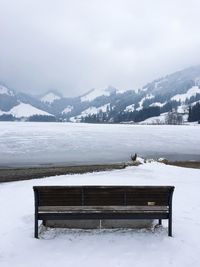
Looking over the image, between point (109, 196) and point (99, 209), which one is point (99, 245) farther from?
point (109, 196)

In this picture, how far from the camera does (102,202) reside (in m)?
10.7

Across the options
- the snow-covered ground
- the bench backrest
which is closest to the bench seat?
the bench backrest

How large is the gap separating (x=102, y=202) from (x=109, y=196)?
0.26 metres

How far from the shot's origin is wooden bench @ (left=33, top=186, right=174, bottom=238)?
1040 cm

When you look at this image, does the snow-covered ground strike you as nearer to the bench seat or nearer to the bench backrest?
the bench seat

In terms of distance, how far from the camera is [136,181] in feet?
74.7

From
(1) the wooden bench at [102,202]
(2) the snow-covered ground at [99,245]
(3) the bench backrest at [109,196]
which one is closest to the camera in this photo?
(2) the snow-covered ground at [99,245]

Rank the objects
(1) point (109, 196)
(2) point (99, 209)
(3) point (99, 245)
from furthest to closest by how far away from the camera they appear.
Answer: (1) point (109, 196)
(2) point (99, 209)
(3) point (99, 245)

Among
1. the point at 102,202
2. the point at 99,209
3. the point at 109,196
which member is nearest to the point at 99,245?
the point at 99,209

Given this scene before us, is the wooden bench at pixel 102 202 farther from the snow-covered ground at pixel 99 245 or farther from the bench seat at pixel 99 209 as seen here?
the snow-covered ground at pixel 99 245

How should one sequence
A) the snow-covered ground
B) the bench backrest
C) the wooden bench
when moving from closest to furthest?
1. the snow-covered ground
2. the wooden bench
3. the bench backrest

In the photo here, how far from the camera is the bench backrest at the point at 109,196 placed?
415 inches

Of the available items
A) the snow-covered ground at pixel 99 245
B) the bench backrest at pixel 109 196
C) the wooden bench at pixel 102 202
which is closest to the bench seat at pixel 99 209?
the wooden bench at pixel 102 202

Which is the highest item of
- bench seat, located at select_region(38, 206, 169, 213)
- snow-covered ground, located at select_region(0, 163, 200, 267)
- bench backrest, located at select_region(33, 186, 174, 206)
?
bench backrest, located at select_region(33, 186, 174, 206)
